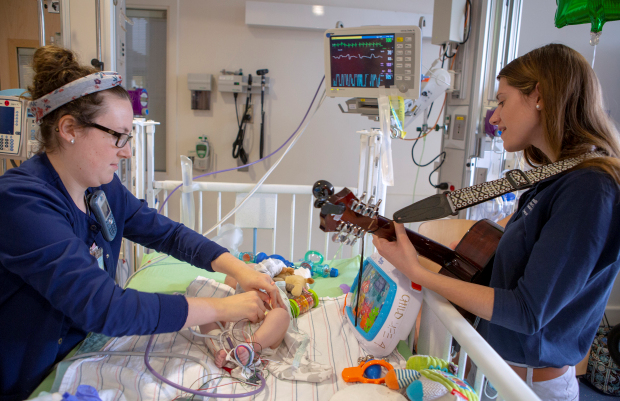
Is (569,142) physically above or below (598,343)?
above

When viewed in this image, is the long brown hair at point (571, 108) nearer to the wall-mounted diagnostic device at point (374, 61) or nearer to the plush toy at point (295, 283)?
the wall-mounted diagnostic device at point (374, 61)

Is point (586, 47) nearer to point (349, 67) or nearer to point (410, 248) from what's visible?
point (349, 67)

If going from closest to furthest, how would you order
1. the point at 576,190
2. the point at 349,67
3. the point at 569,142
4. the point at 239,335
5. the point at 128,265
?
the point at 576,190
the point at 569,142
the point at 239,335
the point at 349,67
the point at 128,265

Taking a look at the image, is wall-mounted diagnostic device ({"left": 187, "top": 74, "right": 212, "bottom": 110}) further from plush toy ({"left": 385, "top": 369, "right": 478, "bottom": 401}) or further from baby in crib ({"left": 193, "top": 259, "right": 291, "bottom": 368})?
plush toy ({"left": 385, "top": 369, "right": 478, "bottom": 401})

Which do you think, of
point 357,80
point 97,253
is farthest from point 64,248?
point 357,80

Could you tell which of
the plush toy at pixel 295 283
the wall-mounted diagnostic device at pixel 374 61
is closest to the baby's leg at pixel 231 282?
the plush toy at pixel 295 283

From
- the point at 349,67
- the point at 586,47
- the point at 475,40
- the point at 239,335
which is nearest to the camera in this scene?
the point at 239,335

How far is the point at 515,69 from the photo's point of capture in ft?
3.65

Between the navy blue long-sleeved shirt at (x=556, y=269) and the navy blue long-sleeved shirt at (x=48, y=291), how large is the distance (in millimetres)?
835

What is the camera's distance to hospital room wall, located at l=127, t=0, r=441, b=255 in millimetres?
3738

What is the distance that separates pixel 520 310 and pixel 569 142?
444 millimetres

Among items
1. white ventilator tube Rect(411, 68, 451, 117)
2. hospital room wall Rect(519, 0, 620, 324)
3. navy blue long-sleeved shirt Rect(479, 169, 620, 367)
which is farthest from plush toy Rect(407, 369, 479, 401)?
hospital room wall Rect(519, 0, 620, 324)

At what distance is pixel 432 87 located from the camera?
7.58 feet

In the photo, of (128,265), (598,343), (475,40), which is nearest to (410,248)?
(128,265)
